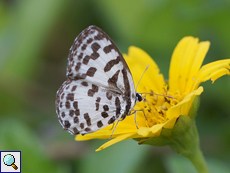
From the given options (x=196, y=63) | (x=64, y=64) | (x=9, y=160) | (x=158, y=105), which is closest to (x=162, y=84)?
(x=158, y=105)

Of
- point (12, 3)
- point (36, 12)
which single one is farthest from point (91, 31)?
point (12, 3)

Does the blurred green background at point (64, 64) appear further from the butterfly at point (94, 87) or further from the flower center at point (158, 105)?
the butterfly at point (94, 87)

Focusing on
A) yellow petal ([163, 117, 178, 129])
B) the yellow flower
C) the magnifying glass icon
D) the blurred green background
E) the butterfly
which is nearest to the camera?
yellow petal ([163, 117, 178, 129])

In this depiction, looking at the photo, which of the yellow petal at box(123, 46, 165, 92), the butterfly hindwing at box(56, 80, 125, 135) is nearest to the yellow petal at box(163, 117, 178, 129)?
the butterfly hindwing at box(56, 80, 125, 135)

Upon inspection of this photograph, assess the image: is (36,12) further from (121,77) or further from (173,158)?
(173,158)

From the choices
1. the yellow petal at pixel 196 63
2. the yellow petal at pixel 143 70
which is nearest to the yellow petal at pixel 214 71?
the yellow petal at pixel 196 63

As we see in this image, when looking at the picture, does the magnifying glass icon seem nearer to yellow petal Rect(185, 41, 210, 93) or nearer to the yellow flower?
the yellow flower
